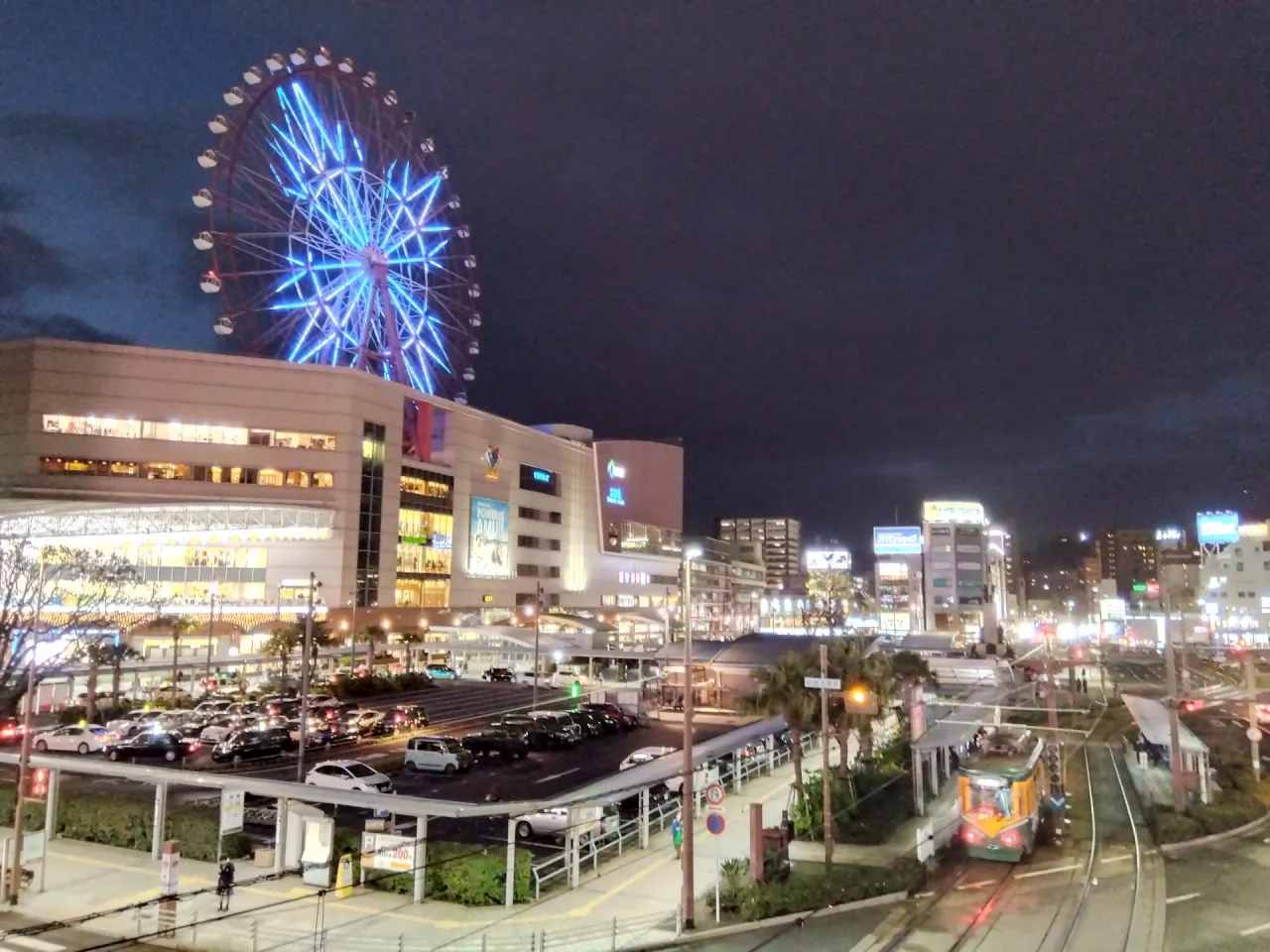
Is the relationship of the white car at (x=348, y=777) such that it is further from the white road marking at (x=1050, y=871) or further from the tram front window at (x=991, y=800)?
the white road marking at (x=1050, y=871)

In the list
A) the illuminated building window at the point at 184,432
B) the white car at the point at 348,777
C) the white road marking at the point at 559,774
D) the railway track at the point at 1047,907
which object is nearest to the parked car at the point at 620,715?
the white road marking at the point at 559,774

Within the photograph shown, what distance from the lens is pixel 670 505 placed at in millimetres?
139500

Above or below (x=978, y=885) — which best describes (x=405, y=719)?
above

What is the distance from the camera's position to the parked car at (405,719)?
42.6m

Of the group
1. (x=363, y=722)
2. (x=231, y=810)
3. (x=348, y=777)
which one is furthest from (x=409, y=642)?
(x=231, y=810)

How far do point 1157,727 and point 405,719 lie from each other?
33.2 metres

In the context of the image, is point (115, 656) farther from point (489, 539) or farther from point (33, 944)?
point (489, 539)

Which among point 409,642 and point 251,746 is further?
point 409,642

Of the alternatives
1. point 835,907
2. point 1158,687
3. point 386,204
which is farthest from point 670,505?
point 835,907

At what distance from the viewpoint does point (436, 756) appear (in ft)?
109

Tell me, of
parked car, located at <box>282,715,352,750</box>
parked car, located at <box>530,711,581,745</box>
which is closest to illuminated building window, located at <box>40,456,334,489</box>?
parked car, located at <box>282,715,352,750</box>

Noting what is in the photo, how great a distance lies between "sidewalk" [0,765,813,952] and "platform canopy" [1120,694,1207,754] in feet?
59.0

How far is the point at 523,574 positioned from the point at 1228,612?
91936mm

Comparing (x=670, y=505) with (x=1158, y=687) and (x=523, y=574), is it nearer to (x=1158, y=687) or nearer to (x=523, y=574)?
(x=523, y=574)
